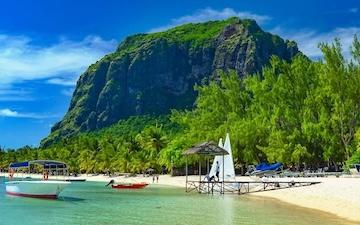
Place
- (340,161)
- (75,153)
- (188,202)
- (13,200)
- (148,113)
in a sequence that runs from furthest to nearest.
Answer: (148,113) → (75,153) → (340,161) → (13,200) → (188,202)

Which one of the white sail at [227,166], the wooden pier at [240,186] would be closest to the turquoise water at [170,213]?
the wooden pier at [240,186]

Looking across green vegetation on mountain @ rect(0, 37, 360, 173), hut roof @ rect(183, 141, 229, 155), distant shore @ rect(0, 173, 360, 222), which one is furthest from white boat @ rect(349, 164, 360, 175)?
hut roof @ rect(183, 141, 229, 155)

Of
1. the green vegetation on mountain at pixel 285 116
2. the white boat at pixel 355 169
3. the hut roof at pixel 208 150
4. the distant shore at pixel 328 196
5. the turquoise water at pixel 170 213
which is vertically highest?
the green vegetation on mountain at pixel 285 116

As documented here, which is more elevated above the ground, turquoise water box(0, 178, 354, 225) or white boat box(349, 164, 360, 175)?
white boat box(349, 164, 360, 175)

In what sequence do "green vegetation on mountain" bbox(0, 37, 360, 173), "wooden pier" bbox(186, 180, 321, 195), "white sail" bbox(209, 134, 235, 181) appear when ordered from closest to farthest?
"wooden pier" bbox(186, 180, 321, 195) < "white sail" bbox(209, 134, 235, 181) < "green vegetation on mountain" bbox(0, 37, 360, 173)

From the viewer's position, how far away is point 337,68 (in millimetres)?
50031

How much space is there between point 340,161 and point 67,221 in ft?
120

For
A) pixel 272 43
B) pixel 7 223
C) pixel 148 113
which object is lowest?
pixel 7 223

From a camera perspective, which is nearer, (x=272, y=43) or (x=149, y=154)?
(x=149, y=154)

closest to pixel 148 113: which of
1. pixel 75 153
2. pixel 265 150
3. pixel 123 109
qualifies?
pixel 123 109

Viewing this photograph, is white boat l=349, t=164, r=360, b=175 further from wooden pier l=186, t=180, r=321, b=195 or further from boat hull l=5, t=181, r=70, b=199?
boat hull l=5, t=181, r=70, b=199

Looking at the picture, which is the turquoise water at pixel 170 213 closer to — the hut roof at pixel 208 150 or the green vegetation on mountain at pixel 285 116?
the hut roof at pixel 208 150

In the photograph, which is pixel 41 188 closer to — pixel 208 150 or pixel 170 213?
pixel 208 150

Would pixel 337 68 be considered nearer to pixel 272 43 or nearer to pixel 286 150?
pixel 286 150
